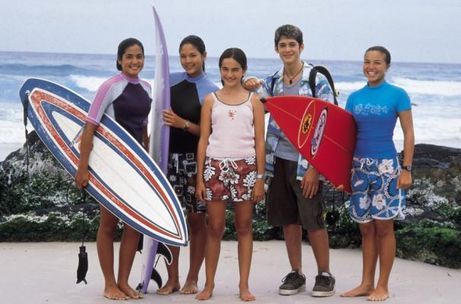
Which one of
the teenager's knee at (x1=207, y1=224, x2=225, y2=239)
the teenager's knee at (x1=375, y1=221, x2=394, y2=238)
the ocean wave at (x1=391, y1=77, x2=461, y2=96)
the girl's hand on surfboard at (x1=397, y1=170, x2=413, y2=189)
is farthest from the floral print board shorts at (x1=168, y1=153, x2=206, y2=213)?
the ocean wave at (x1=391, y1=77, x2=461, y2=96)

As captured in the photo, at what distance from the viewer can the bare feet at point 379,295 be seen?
4.74 m

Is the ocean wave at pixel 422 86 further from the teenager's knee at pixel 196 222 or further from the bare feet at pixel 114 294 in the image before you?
the bare feet at pixel 114 294

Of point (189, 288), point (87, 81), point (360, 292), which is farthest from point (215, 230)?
point (87, 81)

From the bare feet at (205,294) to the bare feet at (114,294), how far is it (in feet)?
1.31

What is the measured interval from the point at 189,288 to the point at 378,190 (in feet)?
4.01

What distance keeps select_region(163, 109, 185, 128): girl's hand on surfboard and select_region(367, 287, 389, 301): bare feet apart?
1428mm

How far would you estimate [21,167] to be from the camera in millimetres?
7602

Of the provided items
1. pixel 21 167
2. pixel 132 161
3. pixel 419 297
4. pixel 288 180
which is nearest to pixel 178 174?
pixel 132 161

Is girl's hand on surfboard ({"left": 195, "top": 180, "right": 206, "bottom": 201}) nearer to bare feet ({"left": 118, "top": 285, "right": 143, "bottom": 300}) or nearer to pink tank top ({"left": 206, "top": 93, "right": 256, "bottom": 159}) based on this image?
pink tank top ({"left": 206, "top": 93, "right": 256, "bottom": 159})

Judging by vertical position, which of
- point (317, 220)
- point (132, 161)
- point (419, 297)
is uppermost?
point (132, 161)

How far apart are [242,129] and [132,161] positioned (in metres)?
0.67

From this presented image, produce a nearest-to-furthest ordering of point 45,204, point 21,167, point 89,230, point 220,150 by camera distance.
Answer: point 220,150 < point 89,230 < point 45,204 < point 21,167

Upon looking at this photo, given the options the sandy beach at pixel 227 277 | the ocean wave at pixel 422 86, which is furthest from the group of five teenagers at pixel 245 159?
the ocean wave at pixel 422 86

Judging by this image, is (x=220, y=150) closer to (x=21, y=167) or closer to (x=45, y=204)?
(x=45, y=204)
